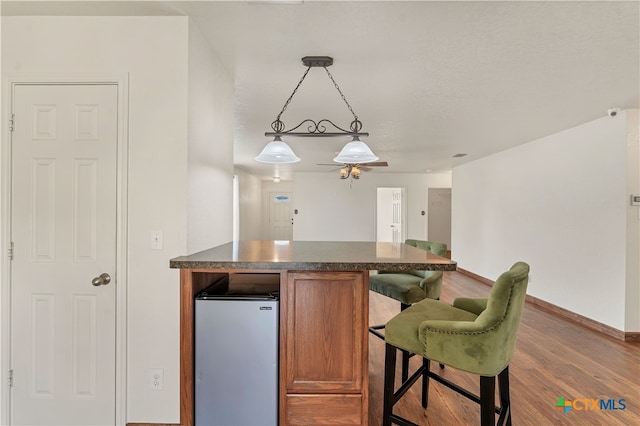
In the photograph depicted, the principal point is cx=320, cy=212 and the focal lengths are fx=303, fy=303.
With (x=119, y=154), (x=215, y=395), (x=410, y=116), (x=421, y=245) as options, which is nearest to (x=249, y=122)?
(x=410, y=116)

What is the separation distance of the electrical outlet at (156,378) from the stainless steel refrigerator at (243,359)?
0.31 metres


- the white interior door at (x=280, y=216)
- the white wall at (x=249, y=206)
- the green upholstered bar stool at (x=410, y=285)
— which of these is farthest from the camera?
the white interior door at (x=280, y=216)

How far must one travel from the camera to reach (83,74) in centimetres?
171

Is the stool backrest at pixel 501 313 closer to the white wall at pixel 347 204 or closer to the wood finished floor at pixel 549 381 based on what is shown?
the wood finished floor at pixel 549 381

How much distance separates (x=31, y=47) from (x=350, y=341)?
244 cm

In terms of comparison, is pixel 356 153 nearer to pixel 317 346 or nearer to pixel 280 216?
pixel 317 346

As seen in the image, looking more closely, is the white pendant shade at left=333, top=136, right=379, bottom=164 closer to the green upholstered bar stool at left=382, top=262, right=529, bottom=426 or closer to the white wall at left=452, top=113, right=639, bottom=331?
the green upholstered bar stool at left=382, top=262, right=529, bottom=426

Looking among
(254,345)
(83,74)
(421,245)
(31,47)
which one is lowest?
(254,345)

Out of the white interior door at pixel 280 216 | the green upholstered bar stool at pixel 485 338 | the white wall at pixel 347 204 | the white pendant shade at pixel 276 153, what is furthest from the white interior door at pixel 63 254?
the white interior door at pixel 280 216

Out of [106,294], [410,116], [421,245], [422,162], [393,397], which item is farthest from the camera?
[422,162]

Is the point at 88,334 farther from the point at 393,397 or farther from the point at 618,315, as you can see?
the point at 618,315

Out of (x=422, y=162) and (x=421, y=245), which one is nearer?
(x=421, y=245)

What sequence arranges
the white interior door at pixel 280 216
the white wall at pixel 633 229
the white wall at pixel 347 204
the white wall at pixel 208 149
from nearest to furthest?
the white wall at pixel 208 149, the white wall at pixel 633 229, the white wall at pixel 347 204, the white interior door at pixel 280 216

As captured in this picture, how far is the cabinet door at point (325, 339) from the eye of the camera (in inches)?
65.7
